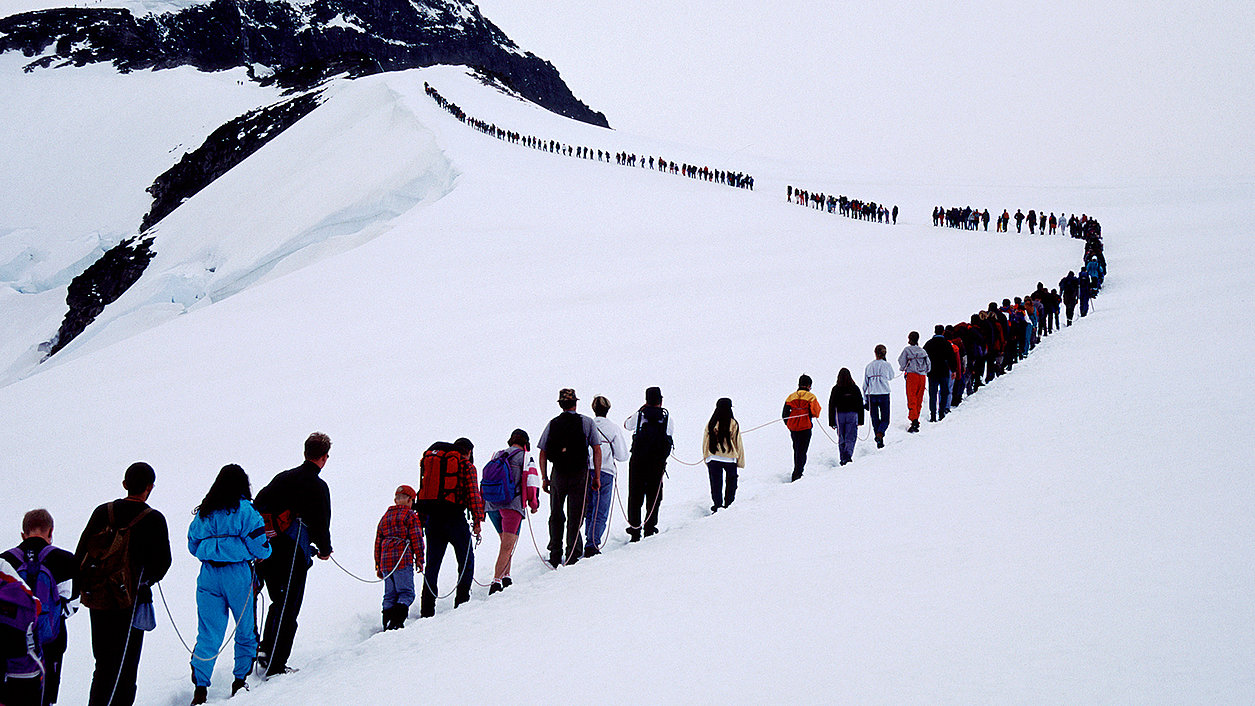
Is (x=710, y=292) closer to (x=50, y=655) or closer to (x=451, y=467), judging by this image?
(x=451, y=467)

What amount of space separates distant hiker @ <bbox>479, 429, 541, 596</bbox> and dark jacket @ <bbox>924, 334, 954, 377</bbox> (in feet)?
19.4

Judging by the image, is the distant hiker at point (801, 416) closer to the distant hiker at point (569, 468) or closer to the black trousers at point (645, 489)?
the black trousers at point (645, 489)

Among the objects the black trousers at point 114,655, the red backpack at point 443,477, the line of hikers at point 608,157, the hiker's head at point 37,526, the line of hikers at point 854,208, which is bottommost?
the black trousers at point 114,655

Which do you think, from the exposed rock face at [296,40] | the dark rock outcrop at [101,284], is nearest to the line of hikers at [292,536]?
the dark rock outcrop at [101,284]

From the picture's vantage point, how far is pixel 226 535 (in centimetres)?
438

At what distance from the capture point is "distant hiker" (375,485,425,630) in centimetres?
549

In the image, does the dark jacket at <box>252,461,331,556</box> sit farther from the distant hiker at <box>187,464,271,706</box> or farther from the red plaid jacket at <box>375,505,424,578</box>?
the red plaid jacket at <box>375,505,424,578</box>

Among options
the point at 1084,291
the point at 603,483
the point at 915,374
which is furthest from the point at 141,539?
the point at 1084,291

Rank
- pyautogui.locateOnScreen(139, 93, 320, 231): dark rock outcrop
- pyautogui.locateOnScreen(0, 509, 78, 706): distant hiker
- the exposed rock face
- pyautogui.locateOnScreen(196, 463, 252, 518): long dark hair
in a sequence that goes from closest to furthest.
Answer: pyautogui.locateOnScreen(0, 509, 78, 706): distant hiker → pyautogui.locateOnScreen(196, 463, 252, 518): long dark hair → pyautogui.locateOnScreen(139, 93, 320, 231): dark rock outcrop → the exposed rock face

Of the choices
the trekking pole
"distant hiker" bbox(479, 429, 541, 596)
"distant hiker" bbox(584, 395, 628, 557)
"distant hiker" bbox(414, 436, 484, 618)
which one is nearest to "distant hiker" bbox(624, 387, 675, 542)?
"distant hiker" bbox(584, 395, 628, 557)

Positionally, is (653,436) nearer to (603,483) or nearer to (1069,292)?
(603,483)

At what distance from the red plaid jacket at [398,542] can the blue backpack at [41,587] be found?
2.07m

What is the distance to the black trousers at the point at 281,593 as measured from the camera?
480cm

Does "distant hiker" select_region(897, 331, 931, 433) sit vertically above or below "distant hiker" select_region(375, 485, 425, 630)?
above
